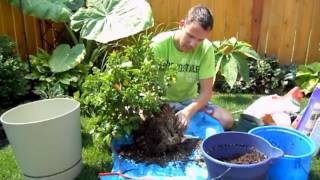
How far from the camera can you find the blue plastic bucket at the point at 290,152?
227 centimetres

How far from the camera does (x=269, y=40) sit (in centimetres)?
464

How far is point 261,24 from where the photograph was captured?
15.0 feet

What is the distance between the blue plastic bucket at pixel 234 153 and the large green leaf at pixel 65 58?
204 centimetres

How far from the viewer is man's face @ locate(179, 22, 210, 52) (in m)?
2.61

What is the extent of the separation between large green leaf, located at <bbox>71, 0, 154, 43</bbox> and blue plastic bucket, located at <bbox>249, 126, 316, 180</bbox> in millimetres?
1583

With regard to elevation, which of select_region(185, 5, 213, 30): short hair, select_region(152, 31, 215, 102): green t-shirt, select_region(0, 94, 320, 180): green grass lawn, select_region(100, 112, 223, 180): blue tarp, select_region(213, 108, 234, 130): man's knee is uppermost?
select_region(185, 5, 213, 30): short hair

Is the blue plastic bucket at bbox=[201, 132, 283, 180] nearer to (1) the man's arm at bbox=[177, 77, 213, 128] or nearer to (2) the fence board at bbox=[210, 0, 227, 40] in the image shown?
(1) the man's arm at bbox=[177, 77, 213, 128]

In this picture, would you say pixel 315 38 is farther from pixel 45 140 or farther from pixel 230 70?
pixel 45 140

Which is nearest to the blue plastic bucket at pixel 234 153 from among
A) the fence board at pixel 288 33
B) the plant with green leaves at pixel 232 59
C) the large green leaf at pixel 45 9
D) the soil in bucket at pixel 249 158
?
the soil in bucket at pixel 249 158

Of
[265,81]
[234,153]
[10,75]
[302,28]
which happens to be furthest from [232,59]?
[10,75]

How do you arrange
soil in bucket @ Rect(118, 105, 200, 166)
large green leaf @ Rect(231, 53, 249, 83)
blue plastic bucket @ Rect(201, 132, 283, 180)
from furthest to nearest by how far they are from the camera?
large green leaf @ Rect(231, 53, 249, 83), soil in bucket @ Rect(118, 105, 200, 166), blue plastic bucket @ Rect(201, 132, 283, 180)

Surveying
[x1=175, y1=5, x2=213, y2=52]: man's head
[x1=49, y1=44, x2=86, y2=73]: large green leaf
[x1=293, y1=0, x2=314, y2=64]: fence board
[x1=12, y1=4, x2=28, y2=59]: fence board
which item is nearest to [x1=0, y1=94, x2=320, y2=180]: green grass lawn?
[x1=49, y1=44, x2=86, y2=73]: large green leaf

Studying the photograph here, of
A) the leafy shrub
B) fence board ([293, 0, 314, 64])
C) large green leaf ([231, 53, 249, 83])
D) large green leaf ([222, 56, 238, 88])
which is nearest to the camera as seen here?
large green leaf ([222, 56, 238, 88])

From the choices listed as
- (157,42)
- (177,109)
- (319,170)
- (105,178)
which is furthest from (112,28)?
(319,170)
